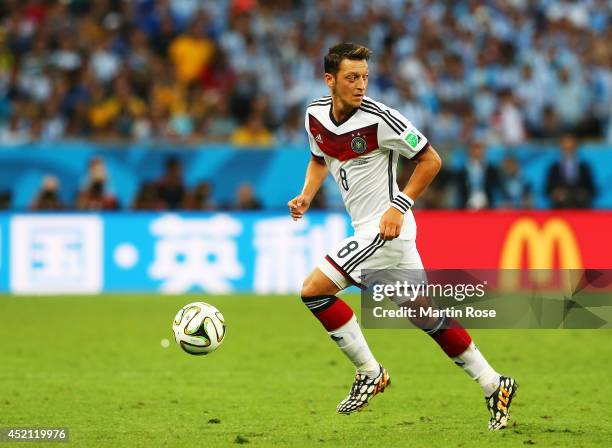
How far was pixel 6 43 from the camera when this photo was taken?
2034 centimetres

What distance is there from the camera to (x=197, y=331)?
801 cm

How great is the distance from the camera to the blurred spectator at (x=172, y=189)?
17484 mm

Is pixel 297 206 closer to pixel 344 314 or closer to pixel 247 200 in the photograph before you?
pixel 344 314

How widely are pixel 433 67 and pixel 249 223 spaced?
206 inches

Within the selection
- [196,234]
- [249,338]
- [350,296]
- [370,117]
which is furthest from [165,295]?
[370,117]

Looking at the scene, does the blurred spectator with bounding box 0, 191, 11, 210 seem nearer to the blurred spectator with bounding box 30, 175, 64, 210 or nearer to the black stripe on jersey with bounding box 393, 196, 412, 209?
the blurred spectator with bounding box 30, 175, 64, 210

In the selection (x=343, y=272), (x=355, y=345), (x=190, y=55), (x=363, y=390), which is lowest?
(x=363, y=390)

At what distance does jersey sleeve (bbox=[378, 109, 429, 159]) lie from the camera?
720 cm

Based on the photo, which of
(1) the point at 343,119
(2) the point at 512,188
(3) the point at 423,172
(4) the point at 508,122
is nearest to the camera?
(3) the point at 423,172

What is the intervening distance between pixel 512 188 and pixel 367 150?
10703 mm

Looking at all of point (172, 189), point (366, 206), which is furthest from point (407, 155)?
point (172, 189)

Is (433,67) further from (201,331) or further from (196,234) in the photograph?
(201,331)

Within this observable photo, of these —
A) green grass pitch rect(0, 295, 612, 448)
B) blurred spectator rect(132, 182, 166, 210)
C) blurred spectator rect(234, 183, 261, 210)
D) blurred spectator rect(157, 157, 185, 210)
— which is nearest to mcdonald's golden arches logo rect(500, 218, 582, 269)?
green grass pitch rect(0, 295, 612, 448)

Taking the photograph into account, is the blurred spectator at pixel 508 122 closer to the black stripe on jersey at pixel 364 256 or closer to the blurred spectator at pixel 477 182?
the blurred spectator at pixel 477 182
